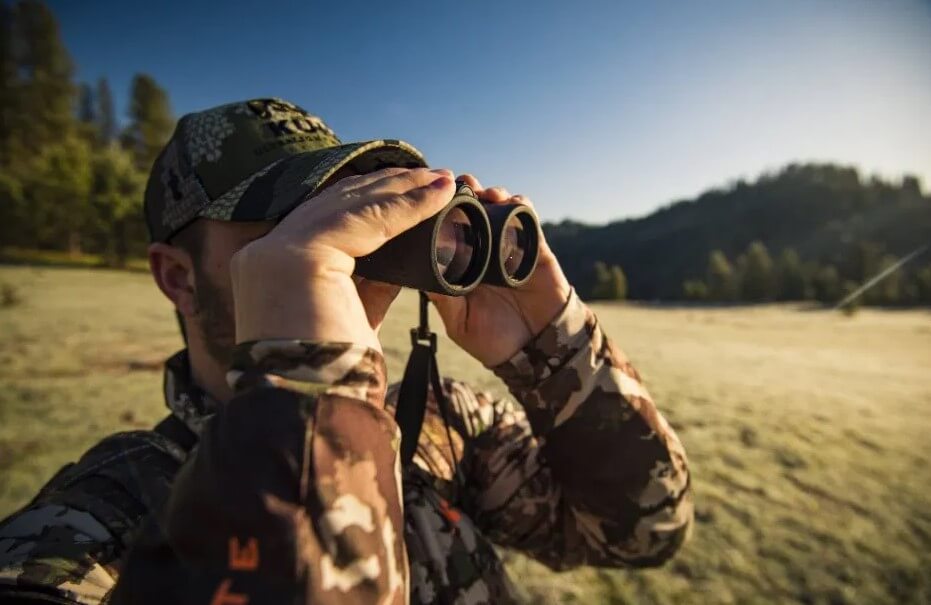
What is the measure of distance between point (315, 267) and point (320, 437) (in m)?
0.28

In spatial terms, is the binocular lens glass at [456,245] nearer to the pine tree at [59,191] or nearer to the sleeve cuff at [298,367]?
the sleeve cuff at [298,367]

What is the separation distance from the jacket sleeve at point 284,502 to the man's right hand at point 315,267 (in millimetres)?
41

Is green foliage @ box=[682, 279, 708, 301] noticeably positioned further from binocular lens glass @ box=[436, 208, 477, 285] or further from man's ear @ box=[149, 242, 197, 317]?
man's ear @ box=[149, 242, 197, 317]

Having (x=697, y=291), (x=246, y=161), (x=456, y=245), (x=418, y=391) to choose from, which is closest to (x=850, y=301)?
(x=697, y=291)

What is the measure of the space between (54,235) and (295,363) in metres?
38.3

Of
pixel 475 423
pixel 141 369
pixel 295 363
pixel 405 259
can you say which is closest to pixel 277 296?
pixel 295 363

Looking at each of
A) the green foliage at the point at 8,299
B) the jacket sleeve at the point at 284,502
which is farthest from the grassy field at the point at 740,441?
the jacket sleeve at the point at 284,502

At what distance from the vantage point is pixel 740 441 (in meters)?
4.67

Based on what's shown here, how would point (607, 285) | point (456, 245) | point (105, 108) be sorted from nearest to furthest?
point (456, 245) < point (607, 285) < point (105, 108)

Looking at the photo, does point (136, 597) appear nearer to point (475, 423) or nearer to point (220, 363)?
point (220, 363)

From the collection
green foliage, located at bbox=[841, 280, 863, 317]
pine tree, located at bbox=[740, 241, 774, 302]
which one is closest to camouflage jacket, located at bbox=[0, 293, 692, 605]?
green foliage, located at bbox=[841, 280, 863, 317]

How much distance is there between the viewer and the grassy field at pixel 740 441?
277 cm

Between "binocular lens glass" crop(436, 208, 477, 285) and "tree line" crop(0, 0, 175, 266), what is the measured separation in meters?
31.5

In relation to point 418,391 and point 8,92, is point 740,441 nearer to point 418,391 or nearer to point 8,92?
point 418,391
